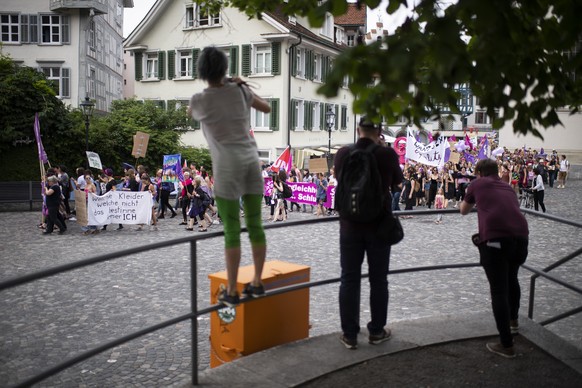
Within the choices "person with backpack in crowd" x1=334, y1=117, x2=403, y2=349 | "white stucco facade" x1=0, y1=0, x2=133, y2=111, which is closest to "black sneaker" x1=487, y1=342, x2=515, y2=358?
"person with backpack in crowd" x1=334, y1=117, x2=403, y2=349

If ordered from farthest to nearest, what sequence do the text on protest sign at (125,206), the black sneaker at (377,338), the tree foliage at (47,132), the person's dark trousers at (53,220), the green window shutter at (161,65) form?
the green window shutter at (161,65) → the tree foliage at (47,132) → the text on protest sign at (125,206) → the person's dark trousers at (53,220) → the black sneaker at (377,338)

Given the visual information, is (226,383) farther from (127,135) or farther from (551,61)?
(127,135)

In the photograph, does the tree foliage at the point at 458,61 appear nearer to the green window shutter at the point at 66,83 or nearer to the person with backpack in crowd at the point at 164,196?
the person with backpack in crowd at the point at 164,196

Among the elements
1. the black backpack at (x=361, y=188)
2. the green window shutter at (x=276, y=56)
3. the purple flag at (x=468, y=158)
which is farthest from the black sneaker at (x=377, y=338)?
the green window shutter at (x=276, y=56)

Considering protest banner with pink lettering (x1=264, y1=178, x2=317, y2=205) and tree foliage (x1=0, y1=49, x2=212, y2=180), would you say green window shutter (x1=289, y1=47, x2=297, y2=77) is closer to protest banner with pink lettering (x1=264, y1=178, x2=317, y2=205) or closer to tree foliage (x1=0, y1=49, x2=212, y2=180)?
tree foliage (x1=0, y1=49, x2=212, y2=180)

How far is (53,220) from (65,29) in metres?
27.8

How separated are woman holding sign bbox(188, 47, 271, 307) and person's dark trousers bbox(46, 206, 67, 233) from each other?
1447cm

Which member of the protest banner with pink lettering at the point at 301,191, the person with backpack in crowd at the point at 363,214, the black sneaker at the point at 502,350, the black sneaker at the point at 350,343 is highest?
the person with backpack in crowd at the point at 363,214

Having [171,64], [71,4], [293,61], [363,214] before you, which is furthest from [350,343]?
[71,4]

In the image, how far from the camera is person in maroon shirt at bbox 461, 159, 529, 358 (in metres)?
4.88

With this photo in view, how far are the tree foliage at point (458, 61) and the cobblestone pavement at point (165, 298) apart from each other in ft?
6.93

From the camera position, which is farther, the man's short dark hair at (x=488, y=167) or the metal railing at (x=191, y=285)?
the man's short dark hair at (x=488, y=167)

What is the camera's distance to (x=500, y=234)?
4.89m

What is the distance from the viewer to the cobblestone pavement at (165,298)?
582 centimetres
